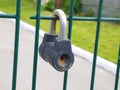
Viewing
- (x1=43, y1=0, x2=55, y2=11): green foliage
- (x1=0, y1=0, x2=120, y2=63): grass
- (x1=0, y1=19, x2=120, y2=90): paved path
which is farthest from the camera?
(x1=43, y1=0, x2=55, y2=11): green foliage

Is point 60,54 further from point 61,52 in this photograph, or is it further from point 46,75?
point 46,75

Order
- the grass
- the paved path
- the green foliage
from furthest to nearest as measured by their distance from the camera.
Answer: the green foliage → the grass → the paved path

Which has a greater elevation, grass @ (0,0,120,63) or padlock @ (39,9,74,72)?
padlock @ (39,9,74,72)

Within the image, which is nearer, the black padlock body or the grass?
the black padlock body

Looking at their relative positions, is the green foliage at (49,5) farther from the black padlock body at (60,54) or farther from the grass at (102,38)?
the black padlock body at (60,54)

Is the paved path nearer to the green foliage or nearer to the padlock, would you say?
the padlock

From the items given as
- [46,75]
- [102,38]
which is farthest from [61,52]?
[102,38]

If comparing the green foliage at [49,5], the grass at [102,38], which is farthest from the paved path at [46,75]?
the green foliage at [49,5]

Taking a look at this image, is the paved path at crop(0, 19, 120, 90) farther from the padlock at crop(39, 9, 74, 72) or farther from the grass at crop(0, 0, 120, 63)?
the padlock at crop(39, 9, 74, 72)

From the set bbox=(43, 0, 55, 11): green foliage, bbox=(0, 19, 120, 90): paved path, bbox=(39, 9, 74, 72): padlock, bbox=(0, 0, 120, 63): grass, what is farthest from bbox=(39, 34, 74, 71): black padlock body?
bbox=(43, 0, 55, 11): green foliage

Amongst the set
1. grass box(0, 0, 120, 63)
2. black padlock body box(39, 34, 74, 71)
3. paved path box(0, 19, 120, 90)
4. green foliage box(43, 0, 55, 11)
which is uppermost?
green foliage box(43, 0, 55, 11)

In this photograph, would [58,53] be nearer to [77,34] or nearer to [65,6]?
[77,34]

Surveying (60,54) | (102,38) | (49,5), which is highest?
(49,5)

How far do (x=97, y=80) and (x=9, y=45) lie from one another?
2.98 m
